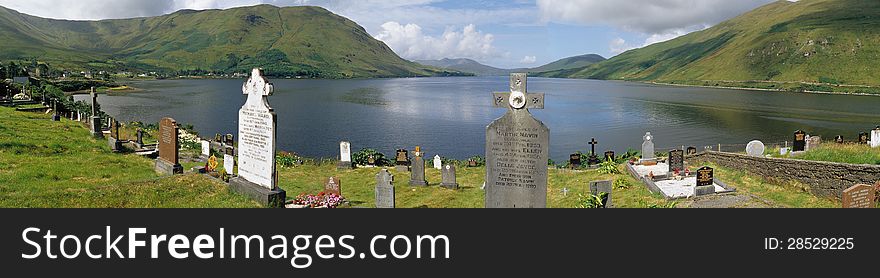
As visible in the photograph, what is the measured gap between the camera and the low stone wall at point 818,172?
45.4 ft

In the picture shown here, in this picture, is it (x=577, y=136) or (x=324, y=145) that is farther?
(x=577, y=136)

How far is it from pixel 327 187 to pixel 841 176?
46.1 feet

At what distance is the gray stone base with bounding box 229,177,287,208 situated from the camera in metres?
12.8

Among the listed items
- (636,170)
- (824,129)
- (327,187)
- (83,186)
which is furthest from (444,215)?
(824,129)

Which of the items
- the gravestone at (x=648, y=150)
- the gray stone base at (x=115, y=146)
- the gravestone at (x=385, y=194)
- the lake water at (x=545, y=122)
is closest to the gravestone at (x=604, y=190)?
the gravestone at (x=385, y=194)

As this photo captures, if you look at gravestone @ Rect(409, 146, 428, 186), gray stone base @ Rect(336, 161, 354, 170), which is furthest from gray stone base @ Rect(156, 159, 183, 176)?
gravestone @ Rect(409, 146, 428, 186)

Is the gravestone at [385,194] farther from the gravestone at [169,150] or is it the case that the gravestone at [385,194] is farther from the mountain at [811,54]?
the mountain at [811,54]

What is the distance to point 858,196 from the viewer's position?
11.2m

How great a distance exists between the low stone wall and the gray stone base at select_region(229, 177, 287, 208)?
47.3 feet

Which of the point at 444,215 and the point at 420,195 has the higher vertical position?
the point at 444,215

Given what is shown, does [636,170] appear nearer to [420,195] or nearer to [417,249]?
[420,195]

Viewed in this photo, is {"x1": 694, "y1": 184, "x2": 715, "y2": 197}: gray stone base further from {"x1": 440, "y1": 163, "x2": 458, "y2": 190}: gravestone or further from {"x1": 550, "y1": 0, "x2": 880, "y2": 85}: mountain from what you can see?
{"x1": 550, "y1": 0, "x2": 880, "y2": 85}: mountain

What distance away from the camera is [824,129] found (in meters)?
Answer: 58.7

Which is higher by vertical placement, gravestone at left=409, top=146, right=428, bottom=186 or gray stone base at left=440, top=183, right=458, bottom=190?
gravestone at left=409, top=146, right=428, bottom=186
